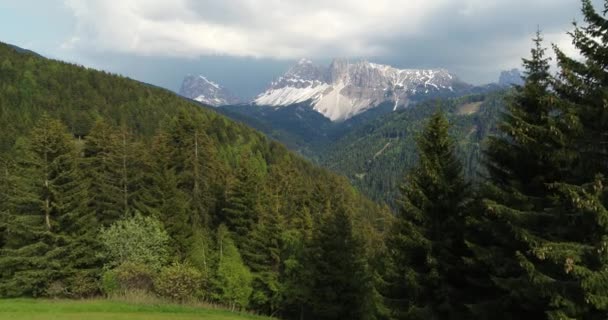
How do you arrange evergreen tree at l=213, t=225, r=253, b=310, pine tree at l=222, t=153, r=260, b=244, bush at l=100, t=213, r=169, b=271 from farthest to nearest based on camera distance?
pine tree at l=222, t=153, r=260, b=244 < evergreen tree at l=213, t=225, r=253, b=310 < bush at l=100, t=213, r=169, b=271

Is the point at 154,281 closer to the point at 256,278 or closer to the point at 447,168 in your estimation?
the point at 256,278

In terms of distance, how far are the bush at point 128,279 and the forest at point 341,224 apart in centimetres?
12

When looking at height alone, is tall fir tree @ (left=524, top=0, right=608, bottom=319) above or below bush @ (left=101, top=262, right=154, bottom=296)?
above

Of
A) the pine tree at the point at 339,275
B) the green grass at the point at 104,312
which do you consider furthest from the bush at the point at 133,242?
the pine tree at the point at 339,275

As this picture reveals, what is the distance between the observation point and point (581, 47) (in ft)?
Answer: 43.1

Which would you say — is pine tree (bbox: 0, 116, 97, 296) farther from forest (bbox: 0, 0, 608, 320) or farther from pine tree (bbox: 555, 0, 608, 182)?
pine tree (bbox: 555, 0, 608, 182)

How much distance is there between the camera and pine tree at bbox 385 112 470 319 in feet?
65.9

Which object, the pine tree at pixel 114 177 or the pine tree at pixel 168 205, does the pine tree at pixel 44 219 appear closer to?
the pine tree at pixel 114 177

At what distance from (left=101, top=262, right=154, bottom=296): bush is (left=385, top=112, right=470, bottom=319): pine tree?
23653 mm

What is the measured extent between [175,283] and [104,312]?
36.7 ft

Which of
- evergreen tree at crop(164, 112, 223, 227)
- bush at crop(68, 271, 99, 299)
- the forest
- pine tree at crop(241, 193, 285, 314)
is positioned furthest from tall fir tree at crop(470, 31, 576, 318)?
evergreen tree at crop(164, 112, 223, 227)

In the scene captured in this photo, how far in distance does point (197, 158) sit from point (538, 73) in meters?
40.7

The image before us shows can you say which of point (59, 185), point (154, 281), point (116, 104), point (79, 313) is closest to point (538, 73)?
point (79, 313)

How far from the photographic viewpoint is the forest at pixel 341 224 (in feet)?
42.4
